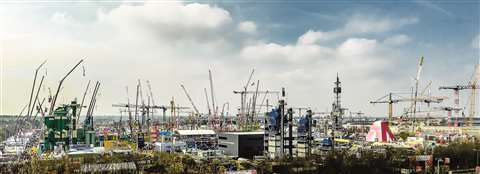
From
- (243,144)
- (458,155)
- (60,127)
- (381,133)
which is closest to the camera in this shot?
(458,155)

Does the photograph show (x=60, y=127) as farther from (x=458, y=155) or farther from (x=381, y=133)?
(x=458, y=155)

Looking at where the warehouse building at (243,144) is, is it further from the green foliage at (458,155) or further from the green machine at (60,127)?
the green machine at (60,127)

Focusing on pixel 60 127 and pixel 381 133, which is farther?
pixel 381 133

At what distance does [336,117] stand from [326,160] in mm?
34608

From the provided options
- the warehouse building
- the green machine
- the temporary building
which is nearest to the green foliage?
the temporary building

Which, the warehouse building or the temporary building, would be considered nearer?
the warehouse building

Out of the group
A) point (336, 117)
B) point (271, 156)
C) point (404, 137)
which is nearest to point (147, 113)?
point (336, 117)

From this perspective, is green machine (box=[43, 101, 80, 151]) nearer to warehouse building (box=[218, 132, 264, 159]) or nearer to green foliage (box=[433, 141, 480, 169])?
warehouse building (box=[218, 132, 264, 159])

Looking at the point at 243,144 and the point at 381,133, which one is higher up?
the point at 381,133

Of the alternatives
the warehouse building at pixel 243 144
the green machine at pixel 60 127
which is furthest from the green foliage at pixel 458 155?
the green machine at pixel 60 127

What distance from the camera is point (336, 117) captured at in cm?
7625

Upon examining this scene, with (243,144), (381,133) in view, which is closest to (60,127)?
(243,144)

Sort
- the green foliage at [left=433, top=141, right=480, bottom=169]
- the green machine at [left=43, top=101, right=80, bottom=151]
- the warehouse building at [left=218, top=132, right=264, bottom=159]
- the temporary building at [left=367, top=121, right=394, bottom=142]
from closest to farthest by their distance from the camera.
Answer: the green foliage at [left=433, top=141, right=480, bottom=169] < the warehouse building at [left=218, top=132, right=264, bottom=159] < the green machine at [left=43, top=101, right=80, bottom=151] < the temporary building at [left=367, top=121, right=394, bottom=142]

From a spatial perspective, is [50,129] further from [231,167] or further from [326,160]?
[326,160]
